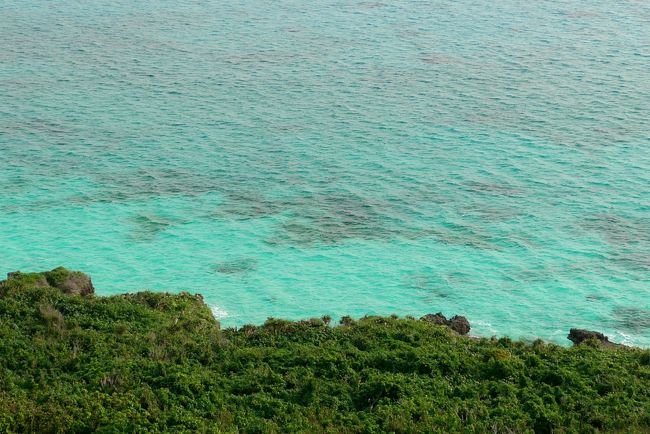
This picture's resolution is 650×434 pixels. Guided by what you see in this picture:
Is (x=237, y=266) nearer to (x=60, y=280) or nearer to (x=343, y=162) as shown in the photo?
(x=60, y=280)

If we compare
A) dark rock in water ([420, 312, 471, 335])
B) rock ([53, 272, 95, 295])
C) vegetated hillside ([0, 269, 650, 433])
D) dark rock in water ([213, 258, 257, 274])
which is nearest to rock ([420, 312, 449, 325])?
dark rock in water ([420, 312, 471, 335])

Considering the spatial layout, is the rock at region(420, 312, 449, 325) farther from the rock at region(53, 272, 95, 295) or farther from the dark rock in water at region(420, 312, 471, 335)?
the rock at region(53, 272, 95, 295)

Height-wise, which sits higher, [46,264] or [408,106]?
[408,106]

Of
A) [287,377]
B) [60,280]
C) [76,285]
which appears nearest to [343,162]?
[76,285]

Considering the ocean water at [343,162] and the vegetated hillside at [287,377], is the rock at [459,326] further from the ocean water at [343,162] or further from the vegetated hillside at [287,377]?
the ocean water at [343,162]

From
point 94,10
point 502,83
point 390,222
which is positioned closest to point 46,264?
point 390,222

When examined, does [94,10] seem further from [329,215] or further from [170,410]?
[170,410]
